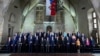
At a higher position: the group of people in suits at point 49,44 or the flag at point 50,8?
the flag at point 50,8

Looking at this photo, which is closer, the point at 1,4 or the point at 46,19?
the point at 1,4

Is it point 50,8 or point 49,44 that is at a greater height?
point 50,8

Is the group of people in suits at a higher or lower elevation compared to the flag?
lower

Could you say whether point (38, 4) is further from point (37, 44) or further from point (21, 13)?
point (37, 44)

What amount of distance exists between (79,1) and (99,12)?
5944mm

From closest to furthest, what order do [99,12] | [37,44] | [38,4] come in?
[37,44] < [99,12] < [38,4]

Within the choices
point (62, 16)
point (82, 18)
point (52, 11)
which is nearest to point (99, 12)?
point (82, 18)

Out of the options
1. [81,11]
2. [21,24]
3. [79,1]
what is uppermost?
[79,1]

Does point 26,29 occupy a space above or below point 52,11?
below

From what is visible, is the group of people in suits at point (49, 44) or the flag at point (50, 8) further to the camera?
the flag at point (50, 8)

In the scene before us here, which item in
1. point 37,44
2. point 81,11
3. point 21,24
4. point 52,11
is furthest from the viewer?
point 21,24

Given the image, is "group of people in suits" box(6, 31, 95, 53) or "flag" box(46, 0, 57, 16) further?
"flag" box(46, 0, 57, 16)

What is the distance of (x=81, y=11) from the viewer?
20766 millimetres

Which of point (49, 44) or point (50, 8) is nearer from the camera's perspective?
point (49, 44)
